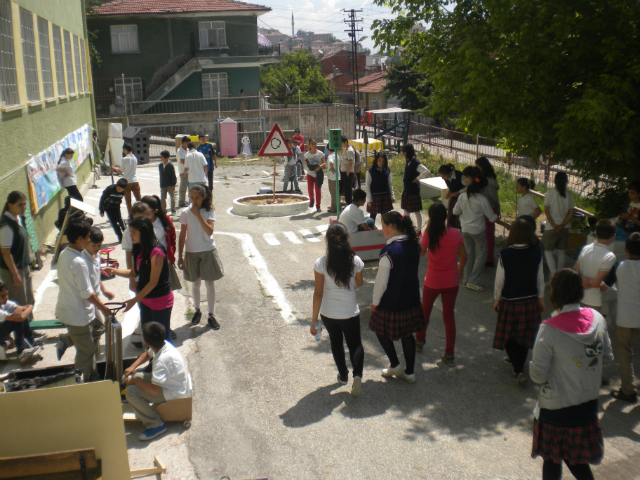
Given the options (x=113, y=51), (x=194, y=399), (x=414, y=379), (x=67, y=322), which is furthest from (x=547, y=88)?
(x=113, y=51)

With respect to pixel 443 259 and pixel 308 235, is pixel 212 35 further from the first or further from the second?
pixel 443 259

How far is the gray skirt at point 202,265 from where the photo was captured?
698cm

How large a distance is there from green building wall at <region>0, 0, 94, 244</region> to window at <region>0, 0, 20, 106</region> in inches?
7.6

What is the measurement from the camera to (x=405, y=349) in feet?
18.4

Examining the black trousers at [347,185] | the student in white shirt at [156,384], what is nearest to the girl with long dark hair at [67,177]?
the black trousers at [347,185]

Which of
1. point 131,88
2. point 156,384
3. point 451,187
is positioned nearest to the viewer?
point 156,384

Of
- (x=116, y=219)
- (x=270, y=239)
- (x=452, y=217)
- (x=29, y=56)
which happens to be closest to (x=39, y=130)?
(x=29, y=56)

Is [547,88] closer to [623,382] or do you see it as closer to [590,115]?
[590,115]

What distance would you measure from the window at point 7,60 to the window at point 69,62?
7.29 m

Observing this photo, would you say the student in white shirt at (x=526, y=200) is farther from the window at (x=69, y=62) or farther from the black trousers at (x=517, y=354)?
the window at (x=69, y=62)

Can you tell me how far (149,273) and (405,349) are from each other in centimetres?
269

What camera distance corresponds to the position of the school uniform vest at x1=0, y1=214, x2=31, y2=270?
20.5 ft

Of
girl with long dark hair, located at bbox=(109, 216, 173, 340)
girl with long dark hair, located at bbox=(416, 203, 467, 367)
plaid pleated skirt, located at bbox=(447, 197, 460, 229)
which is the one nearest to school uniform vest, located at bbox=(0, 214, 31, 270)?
girl with long dark hair, located at bbox=(109, 216, 173, 340)

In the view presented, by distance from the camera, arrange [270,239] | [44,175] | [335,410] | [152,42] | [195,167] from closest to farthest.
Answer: [335,410], [44,175], [270,239], [195,167], [152,42]
